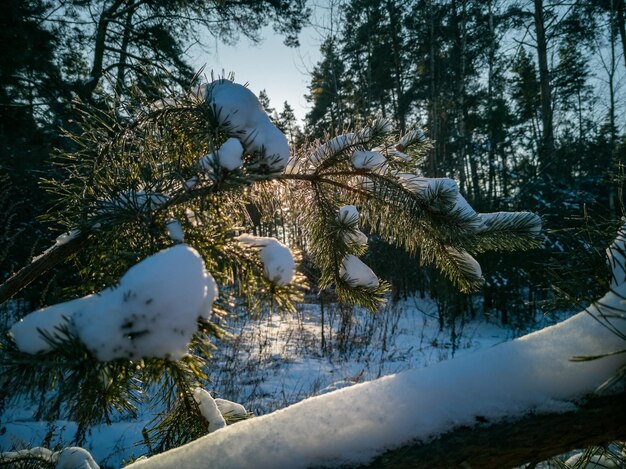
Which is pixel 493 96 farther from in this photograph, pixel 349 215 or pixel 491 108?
pixel 349 215

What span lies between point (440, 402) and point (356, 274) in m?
0.52

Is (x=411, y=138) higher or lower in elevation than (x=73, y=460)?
higher

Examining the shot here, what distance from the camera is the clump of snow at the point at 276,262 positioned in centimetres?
58

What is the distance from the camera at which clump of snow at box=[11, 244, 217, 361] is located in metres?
0.39

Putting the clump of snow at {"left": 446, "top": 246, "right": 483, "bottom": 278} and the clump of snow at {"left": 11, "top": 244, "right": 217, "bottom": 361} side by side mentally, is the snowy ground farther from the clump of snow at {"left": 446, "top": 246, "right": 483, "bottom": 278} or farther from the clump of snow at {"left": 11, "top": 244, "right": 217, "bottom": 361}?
the clump of snow at {"left": 11, "top": 244, "right": 217, "bottom": 361}

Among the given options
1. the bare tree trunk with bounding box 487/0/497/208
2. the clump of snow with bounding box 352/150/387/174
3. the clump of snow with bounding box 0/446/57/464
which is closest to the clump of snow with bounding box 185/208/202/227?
the clump of snow with bounding box 352/150/387/174

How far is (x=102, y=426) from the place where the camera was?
9.78 feet

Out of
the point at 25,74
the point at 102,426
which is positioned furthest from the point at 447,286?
the point at 25,74

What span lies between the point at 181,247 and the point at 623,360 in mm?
644

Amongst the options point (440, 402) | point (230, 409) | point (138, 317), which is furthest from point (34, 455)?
point (440, 402)

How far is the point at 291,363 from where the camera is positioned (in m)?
4.87

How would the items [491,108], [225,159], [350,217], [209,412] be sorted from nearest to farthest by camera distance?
[225,159] < [209,412] < [350,217] < [491,108]

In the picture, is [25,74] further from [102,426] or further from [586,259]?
[586,259]

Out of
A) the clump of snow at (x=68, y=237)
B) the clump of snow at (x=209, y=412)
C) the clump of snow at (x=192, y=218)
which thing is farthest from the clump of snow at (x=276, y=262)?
the clump of snow at (x=209, y=412)
